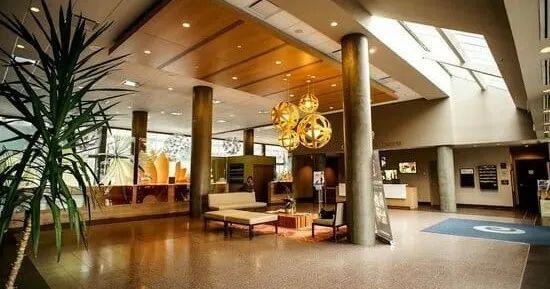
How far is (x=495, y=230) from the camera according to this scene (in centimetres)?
755

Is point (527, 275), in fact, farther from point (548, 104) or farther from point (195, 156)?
point (195, 156)

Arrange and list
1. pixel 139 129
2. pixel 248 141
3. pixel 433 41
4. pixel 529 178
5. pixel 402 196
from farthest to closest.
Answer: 1. pixel 248 141
2. pixel 139 129
3. pixel 529 178
4. pixel 402 196
5. pixel 433 41

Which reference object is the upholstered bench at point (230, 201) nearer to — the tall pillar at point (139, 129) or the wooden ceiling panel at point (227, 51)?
the wooden ceiling panel at point (227, 51)

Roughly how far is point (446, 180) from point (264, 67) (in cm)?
824

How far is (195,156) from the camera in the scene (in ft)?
34.4

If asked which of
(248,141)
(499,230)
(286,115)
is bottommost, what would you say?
(499,230)

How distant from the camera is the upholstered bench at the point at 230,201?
29.9ft

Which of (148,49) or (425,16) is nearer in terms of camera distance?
(425,16)

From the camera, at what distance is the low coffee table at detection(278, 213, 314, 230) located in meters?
7.86

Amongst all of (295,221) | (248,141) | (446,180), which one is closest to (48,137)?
(295,221)

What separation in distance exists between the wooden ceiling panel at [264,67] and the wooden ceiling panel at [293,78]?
0.87 feet

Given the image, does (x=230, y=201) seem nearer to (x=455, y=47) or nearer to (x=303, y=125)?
(x=303, y=125)

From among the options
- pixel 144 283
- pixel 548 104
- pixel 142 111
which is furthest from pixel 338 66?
pixel 142 111

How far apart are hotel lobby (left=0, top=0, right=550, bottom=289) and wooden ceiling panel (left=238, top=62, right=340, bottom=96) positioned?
10 cm
